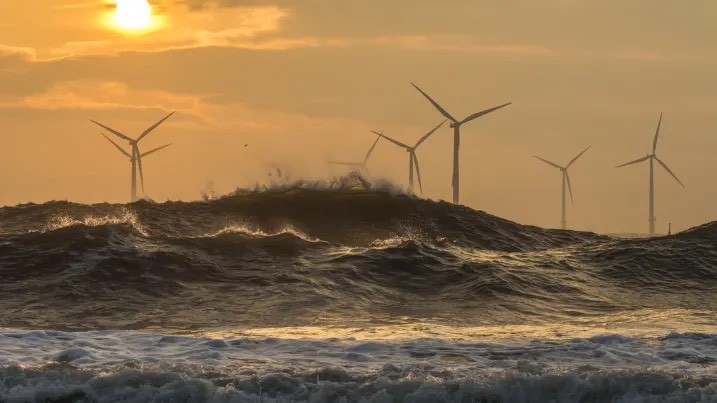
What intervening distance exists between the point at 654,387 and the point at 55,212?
39.7 m

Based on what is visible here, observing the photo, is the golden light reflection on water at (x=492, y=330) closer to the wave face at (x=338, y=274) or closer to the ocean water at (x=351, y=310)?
the ocean water at (x=351, y=310)

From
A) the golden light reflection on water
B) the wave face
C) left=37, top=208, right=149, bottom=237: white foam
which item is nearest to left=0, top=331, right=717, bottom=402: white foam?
the golden light reflection on water

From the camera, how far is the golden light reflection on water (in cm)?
2189

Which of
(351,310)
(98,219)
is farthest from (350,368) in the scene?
(98,219)

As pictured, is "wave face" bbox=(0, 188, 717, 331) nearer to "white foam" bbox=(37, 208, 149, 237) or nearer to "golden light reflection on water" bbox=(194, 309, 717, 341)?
"white foam" bbox=(37, 208, 149, 237)

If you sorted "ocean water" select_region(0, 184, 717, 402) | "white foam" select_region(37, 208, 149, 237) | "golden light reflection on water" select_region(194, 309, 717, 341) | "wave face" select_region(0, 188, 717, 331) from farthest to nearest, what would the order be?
"white foam" select_region(37, 208, 149, 237), "wave face" select_region(0, 188, 717, 331), "golden light reflection on water" select_region(194, 309, 717, 341), "ocean water" select_region(0, 184, 717, 402)

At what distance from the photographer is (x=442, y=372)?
17.6 m

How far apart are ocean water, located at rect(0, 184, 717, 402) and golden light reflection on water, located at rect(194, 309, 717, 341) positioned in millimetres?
96

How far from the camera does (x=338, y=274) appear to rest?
104 ft

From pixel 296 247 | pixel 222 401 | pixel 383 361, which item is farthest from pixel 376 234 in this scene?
pixel 222 401

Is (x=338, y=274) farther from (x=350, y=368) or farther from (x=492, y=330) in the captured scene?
(x=350, y=368)

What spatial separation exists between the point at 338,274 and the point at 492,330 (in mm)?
9183

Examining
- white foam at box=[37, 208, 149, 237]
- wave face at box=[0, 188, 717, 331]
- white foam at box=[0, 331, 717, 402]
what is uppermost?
white foam at box=[37, 208, 149, 237]

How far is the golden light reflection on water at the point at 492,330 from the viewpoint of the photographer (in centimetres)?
2189
